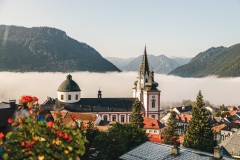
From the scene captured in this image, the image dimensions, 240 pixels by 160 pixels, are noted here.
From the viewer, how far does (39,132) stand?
8008 millimetres

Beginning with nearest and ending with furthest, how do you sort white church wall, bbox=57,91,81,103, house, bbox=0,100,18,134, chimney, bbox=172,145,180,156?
house, bbox=0,100,18,134
chimney, bbox=172,145,180,156
white church wall, bbox=57,91,81,103

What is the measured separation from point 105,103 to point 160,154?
51440mm

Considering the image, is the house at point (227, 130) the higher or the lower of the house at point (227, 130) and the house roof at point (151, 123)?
the lower

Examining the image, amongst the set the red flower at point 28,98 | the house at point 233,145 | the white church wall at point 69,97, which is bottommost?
the house at point 233,145

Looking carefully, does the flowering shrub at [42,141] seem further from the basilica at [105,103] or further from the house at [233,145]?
the basilica at [105,103]

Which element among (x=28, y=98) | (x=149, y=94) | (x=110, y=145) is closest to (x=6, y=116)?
(x=110, y=145)

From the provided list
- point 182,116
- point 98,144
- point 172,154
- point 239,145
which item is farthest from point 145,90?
point 172,154

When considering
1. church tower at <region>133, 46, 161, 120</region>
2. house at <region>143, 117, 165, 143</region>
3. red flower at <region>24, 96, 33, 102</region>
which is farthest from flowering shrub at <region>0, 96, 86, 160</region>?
church tower at <region>133, 46, 161, 120</region>

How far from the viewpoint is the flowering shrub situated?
7.88m

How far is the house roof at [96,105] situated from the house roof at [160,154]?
4736 centimetres

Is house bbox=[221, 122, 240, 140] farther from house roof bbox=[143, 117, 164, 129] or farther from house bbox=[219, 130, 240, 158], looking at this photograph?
house bbox=[219, 130, 240, 158]

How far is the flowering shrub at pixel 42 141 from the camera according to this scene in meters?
7.88

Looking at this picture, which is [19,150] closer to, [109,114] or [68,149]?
[68,149]

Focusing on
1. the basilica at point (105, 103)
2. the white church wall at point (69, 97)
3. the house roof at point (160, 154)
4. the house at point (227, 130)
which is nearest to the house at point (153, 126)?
the basilica at point (105, 103)
